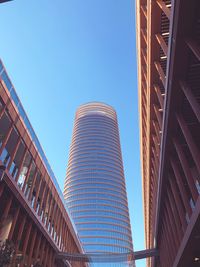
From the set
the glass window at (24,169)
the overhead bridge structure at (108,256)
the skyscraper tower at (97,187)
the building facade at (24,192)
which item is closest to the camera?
the building facade at (24,192)

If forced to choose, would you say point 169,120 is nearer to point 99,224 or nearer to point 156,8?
point 156,8

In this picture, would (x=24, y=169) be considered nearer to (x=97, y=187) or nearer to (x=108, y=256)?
(x=108, y=256)

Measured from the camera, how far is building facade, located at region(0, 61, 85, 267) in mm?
23016

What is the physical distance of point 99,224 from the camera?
135 metres

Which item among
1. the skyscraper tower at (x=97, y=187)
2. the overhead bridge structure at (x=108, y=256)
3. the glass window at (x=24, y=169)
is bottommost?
the overhead bridge structure at (x=108, y=256)

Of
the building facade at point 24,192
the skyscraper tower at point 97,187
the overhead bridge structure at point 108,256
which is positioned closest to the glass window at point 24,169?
the building facade at point 24,192

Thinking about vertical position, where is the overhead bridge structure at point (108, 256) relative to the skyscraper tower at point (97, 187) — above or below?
below

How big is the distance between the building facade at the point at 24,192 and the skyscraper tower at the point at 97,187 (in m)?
101

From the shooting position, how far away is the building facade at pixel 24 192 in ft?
75.5

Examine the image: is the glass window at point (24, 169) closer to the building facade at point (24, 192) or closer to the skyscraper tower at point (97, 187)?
the building facade at point (24, 192)

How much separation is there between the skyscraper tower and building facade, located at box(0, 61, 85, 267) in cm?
10100

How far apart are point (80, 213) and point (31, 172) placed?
116665mm

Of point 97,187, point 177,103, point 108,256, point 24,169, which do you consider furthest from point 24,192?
point 97,187

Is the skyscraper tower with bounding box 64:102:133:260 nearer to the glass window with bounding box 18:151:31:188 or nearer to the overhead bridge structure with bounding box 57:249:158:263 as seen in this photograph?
the overhead bridge structure with bounding box 57:249:158:263
